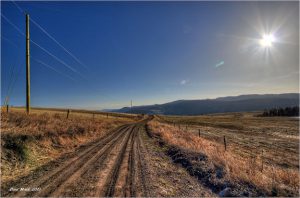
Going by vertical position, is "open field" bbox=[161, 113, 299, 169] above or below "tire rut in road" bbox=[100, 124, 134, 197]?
below

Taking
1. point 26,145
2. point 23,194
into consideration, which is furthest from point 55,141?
point 23,194

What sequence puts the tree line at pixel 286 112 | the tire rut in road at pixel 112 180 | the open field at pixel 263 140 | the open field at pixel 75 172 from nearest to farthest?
1. the tire rut in road at pixel 112 180
2. the open field at pixel 75 172
3. the open field at pixel 263 140
4. the tree line at pixel 286 112

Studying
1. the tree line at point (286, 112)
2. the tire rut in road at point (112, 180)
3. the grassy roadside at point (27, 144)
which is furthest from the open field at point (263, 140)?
the tree line at point (286, 112)

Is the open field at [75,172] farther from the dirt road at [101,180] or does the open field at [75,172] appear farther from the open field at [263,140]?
the open field at [263,140]

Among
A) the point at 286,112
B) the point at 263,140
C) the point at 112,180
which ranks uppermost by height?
the point at 112,180

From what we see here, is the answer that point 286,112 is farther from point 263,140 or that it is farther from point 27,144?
point 27,144

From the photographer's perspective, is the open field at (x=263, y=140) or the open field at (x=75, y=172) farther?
the open field at (x=263, y=140)

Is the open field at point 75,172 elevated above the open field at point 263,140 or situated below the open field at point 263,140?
above

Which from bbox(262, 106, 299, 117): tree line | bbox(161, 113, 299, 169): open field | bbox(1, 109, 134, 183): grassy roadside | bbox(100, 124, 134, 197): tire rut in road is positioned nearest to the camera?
bbox(100, 124, 134, 197): tire rut in road

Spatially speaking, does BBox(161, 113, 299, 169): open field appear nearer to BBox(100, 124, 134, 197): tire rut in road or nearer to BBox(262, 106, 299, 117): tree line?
BBox(100, 124, 134, 197): tire rut in road

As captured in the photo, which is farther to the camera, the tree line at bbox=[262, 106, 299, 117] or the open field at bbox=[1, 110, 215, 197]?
the tree line at bbox=[262, 106, 299, 117]

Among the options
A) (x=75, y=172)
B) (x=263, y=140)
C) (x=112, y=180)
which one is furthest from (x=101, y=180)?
(x=263, y=140)

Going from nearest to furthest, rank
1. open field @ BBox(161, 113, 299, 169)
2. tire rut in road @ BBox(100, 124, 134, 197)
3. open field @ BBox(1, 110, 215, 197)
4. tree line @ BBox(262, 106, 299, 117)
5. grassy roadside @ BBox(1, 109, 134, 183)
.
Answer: tire rut in road @ BBox(100, 124, 134, 197)
open field @ BBox(1, 110, 215, 197)
grassy roadside @ BBox(1, 109, 134, 183)
open field @ BBox(161, 113, 299, 169)
tree line @ BBox(262, 106, 299, 117)

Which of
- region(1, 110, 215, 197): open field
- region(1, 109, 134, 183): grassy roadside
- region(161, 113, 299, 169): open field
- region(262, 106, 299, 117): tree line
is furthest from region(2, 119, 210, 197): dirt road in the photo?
region(262, 106, 299, 117): tree line
